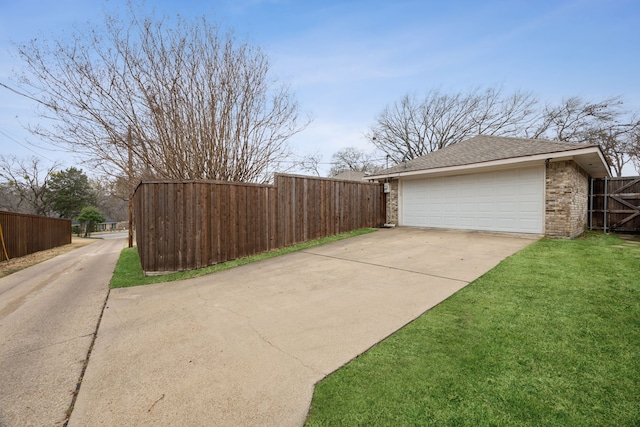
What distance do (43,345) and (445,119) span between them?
2501 cm

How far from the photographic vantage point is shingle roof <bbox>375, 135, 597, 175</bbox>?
7172 millimetres

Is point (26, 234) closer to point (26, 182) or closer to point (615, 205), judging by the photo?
point (26, 182)

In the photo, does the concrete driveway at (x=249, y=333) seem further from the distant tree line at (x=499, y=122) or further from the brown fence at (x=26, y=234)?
the distant tree line at (x=499, y=122)

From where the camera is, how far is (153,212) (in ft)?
17.7

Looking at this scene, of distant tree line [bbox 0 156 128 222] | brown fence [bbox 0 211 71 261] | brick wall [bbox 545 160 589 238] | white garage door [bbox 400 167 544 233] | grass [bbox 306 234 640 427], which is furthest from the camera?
distant tree line [bbox 0 156 128 222]

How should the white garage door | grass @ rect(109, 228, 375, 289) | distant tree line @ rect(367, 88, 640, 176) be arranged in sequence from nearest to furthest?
grass @ rect(109, 228, 375, 289), the white garage door, distant tree line @ rect(367, 88, 640, 176)

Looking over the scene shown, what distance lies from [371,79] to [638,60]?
10717 millimetres

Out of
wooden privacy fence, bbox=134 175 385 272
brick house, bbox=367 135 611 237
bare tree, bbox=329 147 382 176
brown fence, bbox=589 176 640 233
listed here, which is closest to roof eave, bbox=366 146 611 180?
brick house, bbox=367 135 611 237

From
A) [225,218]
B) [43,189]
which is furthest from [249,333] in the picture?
[43,189]

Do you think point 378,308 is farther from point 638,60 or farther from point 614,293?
point 638,60

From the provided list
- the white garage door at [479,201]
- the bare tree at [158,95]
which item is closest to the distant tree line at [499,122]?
the white garage door at [479,201]

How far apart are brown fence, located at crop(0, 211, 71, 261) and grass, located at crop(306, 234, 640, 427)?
44.4 ft

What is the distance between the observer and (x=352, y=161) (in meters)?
34.8

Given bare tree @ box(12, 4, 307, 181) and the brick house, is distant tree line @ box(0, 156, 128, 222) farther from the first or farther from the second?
the brick house
